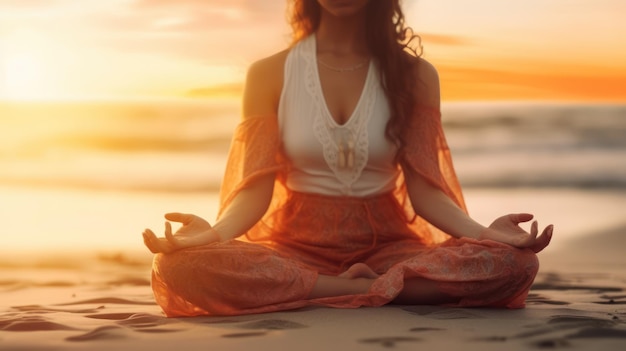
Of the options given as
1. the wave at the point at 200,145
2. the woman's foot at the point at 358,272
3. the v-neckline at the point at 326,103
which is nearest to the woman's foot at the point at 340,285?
the woman's foot at the point at 358,272

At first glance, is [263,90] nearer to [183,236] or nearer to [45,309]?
[183,236]

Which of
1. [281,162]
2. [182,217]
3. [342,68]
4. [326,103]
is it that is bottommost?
[182,217]

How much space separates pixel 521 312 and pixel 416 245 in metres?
0.54

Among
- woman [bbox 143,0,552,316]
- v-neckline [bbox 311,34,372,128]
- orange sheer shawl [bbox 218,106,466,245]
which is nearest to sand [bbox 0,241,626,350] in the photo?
woman [bbox 143,0,552,316]

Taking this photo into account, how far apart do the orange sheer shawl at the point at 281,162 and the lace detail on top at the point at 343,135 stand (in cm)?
18

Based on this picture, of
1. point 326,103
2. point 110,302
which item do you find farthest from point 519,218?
point 110,302

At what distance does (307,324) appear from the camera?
333cm

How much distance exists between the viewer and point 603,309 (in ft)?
12.5

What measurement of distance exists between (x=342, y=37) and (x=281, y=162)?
55cm

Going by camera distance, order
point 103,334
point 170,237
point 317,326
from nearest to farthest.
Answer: point 103,334, point 317,326, point 170,237

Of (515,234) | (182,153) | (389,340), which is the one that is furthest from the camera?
(182,153)

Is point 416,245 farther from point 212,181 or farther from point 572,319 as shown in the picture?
point 212,181

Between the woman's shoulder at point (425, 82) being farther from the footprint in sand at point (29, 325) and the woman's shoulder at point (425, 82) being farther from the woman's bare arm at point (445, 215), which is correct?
the footprint in sand at point (29, 325)

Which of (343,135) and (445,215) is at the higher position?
(343,135)
